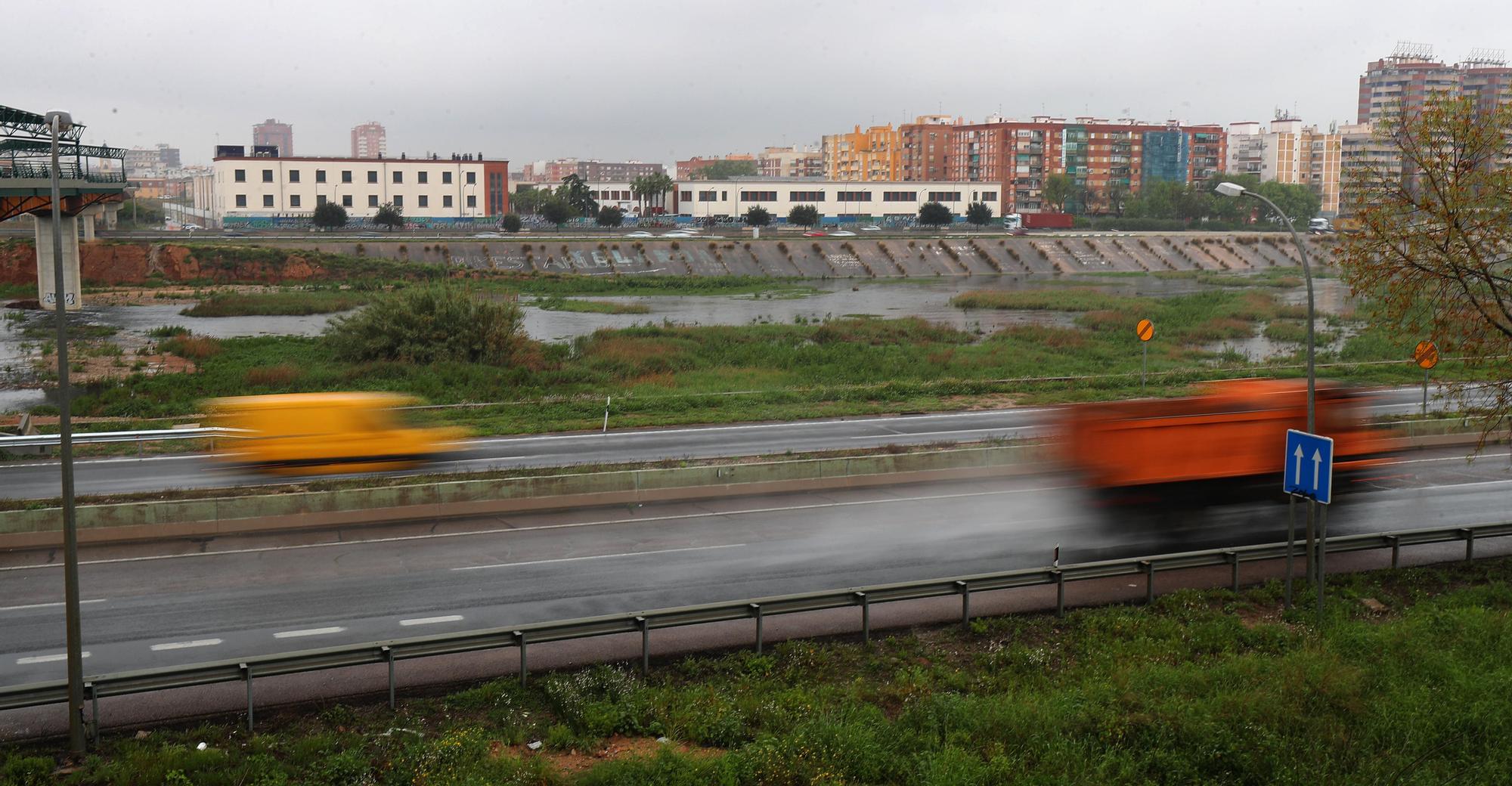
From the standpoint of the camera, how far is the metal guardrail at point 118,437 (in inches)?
1045

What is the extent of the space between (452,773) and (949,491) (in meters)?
14.7

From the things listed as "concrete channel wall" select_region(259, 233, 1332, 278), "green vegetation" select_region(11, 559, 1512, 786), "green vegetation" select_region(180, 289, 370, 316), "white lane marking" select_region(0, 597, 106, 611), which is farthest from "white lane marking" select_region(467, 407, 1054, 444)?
"concrete channel wall" select_region(259, 233, 1332, 278)

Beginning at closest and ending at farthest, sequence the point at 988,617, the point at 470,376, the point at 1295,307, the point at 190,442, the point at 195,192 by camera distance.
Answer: the point at 988,617 < the point at 190,442 < the point at 470,376 < the point at 1295,307 < the point at 195,192

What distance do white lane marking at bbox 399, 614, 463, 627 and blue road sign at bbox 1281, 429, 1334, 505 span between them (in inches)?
442

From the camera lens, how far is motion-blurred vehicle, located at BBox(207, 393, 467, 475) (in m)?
23.9

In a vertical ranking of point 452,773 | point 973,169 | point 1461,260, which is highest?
point 973,169

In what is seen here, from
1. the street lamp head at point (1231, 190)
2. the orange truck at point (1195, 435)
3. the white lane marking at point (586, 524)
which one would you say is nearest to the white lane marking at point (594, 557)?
the white lane marking at point (586, 524)

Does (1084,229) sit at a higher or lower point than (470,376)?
higher

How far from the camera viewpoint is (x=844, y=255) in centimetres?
10238

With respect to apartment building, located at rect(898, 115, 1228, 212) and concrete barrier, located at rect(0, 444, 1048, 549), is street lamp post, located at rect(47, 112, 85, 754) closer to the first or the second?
concrete barrier, located at rect(0, 444, 1048, 549)

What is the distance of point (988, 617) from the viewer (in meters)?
15.9

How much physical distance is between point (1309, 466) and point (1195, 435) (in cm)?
462

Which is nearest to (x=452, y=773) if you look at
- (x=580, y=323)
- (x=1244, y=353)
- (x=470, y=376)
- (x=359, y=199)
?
(x=470, y=376)

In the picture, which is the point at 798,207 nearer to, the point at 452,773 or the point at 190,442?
the point at 190,442
